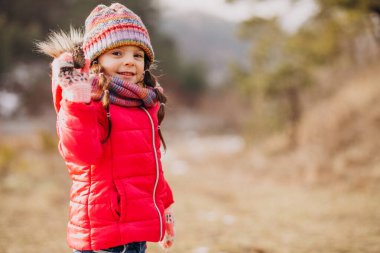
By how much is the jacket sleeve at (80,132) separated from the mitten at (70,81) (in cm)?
3

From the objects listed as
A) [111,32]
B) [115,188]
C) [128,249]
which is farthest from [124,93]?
[128,249]

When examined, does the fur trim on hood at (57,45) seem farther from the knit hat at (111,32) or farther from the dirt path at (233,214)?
the dirt path at (233,214)

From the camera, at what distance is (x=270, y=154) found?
9773 millimetres

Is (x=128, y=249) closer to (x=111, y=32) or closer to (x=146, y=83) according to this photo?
(x=146, y=83)

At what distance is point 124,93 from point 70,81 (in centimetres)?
29

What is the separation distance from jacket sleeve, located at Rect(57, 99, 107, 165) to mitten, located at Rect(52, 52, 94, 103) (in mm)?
30

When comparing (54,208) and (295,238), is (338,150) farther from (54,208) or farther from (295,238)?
(54,208)

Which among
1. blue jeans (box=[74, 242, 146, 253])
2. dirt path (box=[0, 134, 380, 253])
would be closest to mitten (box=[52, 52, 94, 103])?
blue jeans (box=[74, 242, 146, 253])

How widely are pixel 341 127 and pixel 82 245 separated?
7.22 metres

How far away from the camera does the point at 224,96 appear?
25578mm

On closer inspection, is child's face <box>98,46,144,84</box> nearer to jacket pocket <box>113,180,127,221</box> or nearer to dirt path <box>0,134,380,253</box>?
jacket pocket <box>113,180,127,221</box>

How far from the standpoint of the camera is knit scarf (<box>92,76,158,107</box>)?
1.86m

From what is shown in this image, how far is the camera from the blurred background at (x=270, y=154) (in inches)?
175

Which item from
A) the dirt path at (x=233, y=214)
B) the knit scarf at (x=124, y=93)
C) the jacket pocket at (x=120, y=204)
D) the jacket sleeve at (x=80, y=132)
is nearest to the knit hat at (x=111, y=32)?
the knit scarf at (x=124, y=93)
